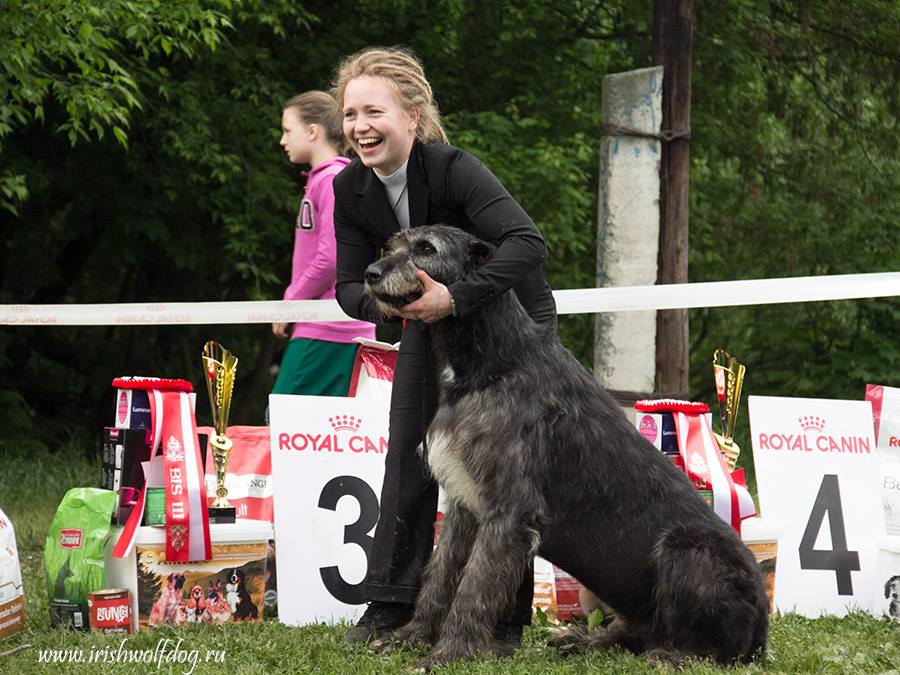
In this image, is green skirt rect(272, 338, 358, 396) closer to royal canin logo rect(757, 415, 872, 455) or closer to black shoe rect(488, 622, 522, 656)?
black shoe rect(488, 622, 522, 656)

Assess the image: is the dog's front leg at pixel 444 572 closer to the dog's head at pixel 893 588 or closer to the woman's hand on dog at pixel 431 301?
the woman's hand on dog at pixel 431 301

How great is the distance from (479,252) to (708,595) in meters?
1.29

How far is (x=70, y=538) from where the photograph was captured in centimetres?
427

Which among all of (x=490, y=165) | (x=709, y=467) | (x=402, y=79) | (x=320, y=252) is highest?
(x=490, y=165)

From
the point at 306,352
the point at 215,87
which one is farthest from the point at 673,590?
the point at 215,87

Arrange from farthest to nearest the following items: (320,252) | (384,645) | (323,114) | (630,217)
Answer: (630,217) < (323,114) < (320,252) < (384,645)

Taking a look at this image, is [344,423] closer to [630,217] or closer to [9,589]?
[9,589]

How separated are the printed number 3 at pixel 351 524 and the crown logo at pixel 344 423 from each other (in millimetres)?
202

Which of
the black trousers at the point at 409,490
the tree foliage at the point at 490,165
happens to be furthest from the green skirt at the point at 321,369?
the tree foliage at the point at 490,165

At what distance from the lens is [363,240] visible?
4074 millimetres

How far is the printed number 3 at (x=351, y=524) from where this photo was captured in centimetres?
454

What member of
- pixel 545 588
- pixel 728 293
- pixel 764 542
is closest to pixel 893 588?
pixel 764 542

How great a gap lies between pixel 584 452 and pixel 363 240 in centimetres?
109

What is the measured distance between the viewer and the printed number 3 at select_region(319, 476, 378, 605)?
4539 mm
